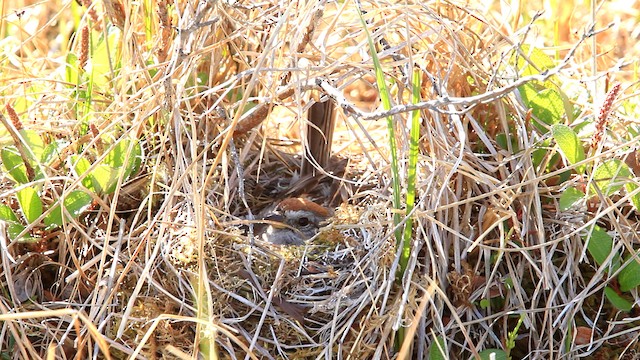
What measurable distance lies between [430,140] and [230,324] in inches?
26.4

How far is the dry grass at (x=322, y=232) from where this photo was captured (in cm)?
174

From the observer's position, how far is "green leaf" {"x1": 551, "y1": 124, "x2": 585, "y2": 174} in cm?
172

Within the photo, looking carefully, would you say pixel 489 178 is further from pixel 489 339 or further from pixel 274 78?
pixel 274 78

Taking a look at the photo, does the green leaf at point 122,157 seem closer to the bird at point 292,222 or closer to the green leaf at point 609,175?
the bird at point 292,222

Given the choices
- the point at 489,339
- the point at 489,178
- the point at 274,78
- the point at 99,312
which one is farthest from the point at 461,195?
the point at 99,312

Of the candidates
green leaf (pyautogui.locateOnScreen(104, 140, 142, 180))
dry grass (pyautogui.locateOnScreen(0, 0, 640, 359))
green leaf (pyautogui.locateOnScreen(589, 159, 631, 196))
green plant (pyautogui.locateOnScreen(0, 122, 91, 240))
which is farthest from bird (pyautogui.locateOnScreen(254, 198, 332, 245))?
green leaf (pyautogui.locateOnScreen(589, 159, 631, 196))

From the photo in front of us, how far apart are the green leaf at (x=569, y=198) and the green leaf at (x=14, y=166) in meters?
1.37

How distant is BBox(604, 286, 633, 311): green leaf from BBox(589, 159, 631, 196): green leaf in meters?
0.24

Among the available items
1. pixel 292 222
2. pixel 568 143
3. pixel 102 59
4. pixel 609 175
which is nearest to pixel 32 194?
pixel 102 59

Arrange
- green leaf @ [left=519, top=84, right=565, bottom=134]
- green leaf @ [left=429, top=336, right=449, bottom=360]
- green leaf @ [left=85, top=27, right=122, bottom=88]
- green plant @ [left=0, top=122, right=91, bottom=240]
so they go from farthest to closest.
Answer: green leaf @ [left=85, top=27, right=122, bottom=88] → green leaf @ [left=519, top=84, right=565, bottom=134] → green plant @ [left=0, top=122, right=91, bottom=240] → green leaf @ [left=429, top=336, right=449, bottom=360]

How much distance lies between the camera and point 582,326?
71.4 inches

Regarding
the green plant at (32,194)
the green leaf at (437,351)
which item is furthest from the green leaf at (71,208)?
the green leaf at (437,351)

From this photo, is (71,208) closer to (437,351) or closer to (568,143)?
(437,351)

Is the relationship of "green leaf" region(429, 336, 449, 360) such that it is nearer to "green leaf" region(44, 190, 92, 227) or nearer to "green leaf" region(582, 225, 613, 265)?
"green leaf" region(582, 225, 613, 265)
